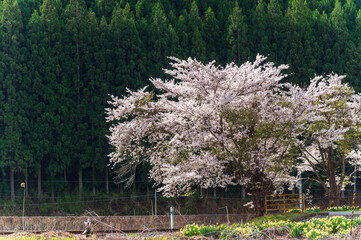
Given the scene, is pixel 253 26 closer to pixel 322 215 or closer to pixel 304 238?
pixel 322 215

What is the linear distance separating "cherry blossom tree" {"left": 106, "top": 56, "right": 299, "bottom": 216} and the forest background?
1705cm

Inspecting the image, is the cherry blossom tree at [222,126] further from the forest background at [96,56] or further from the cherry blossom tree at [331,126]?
the forest background at [96,56]

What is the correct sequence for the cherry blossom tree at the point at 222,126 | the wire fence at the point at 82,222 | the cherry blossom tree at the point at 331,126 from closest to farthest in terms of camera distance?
the cherry blossom tree at the point at 222,126 < the cherry blossom tree at the point at 331,126 < the wire fence at the point at 82,222

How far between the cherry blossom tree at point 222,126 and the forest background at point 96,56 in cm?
1705

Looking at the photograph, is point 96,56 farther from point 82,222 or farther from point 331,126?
point 331,126

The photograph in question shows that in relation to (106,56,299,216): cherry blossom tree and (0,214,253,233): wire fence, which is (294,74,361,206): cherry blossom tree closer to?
(106,56,299,216): cherry blossom tree

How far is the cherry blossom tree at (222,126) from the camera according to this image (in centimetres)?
1739

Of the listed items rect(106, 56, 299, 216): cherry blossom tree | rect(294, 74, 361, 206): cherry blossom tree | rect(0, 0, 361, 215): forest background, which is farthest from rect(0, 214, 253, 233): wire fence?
rect(0, 0, 361, 215): forest background

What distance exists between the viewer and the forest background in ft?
119

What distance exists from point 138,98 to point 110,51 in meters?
23.3

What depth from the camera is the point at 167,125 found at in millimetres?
18516

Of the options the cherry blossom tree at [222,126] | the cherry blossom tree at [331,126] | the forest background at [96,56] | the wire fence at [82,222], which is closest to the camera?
the cherry blossom tree at [222,126]

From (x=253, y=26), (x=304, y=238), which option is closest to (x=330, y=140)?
Answer: (x=304, y=238)

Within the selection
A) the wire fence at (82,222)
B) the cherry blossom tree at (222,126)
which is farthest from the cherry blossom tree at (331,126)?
the wire fence at (82,222)
